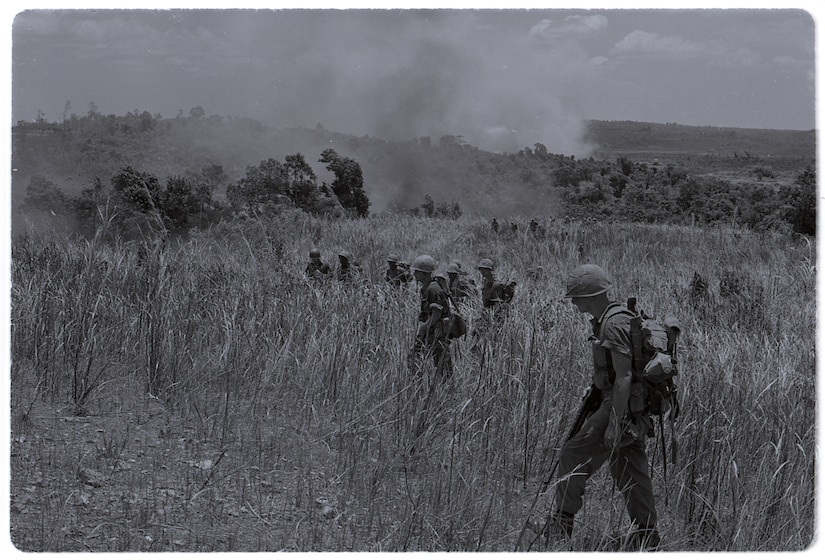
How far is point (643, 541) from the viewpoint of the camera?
409cm

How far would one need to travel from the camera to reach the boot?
4.11 metres

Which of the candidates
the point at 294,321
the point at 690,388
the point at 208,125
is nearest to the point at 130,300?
the point at 294,321

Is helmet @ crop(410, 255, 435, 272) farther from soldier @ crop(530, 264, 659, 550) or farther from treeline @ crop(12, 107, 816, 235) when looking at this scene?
treeline @ crop(12, 107, 816, 235)

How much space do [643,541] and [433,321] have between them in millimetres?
2532

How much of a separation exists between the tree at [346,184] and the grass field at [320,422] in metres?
14.6

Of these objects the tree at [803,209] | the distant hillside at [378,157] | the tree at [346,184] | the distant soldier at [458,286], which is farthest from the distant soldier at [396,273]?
the distant hillside at [378,157]

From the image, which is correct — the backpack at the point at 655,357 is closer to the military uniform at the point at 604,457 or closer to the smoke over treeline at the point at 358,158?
the military uniform at the point at 604,457

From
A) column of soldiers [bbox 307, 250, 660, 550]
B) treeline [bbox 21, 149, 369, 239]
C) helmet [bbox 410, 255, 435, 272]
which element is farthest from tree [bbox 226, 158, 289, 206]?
column of soldiers [bbox 307, 250, 660, 550]

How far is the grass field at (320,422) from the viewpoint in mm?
4344

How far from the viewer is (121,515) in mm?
4230

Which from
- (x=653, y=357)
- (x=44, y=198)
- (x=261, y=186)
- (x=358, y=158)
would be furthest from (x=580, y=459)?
(x=358, y=158)

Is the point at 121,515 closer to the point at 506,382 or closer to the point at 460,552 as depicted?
the point at 460,552

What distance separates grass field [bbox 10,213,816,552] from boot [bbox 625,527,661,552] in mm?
105

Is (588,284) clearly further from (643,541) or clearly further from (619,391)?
(643,541)
